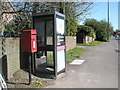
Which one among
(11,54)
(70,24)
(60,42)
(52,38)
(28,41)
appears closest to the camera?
(28,41)

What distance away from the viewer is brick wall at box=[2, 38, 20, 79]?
195 inches

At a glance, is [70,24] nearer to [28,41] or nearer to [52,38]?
[52,38]

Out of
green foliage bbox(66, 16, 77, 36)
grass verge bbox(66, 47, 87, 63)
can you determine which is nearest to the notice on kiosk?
grass verge bbox(66, 47, 87, 63)

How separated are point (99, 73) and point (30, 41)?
3.12 metres

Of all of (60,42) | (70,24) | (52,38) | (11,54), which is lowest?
(11,54)

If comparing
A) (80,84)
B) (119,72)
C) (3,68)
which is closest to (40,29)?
(3,68)

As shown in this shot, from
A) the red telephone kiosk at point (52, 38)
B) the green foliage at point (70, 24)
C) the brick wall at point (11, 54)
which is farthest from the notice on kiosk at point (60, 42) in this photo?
the green foliage at point (70, 24)

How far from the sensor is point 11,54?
205 inches

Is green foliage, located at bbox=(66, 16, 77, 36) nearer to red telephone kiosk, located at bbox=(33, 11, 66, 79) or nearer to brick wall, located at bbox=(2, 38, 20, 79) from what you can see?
red telephone kiosk, located at bbox=(33, 11, 66, 79)

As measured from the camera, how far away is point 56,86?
473cm

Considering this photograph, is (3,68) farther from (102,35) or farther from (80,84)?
(102,35)

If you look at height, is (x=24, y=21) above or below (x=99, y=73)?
above

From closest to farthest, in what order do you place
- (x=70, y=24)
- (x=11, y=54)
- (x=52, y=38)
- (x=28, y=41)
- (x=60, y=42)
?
(x=28, y=41) < (x=11, y=54) < (x=60, y=42) < (x=52, y=38) < (x=70, y=24)

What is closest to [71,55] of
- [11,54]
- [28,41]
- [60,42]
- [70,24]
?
[70,24]
